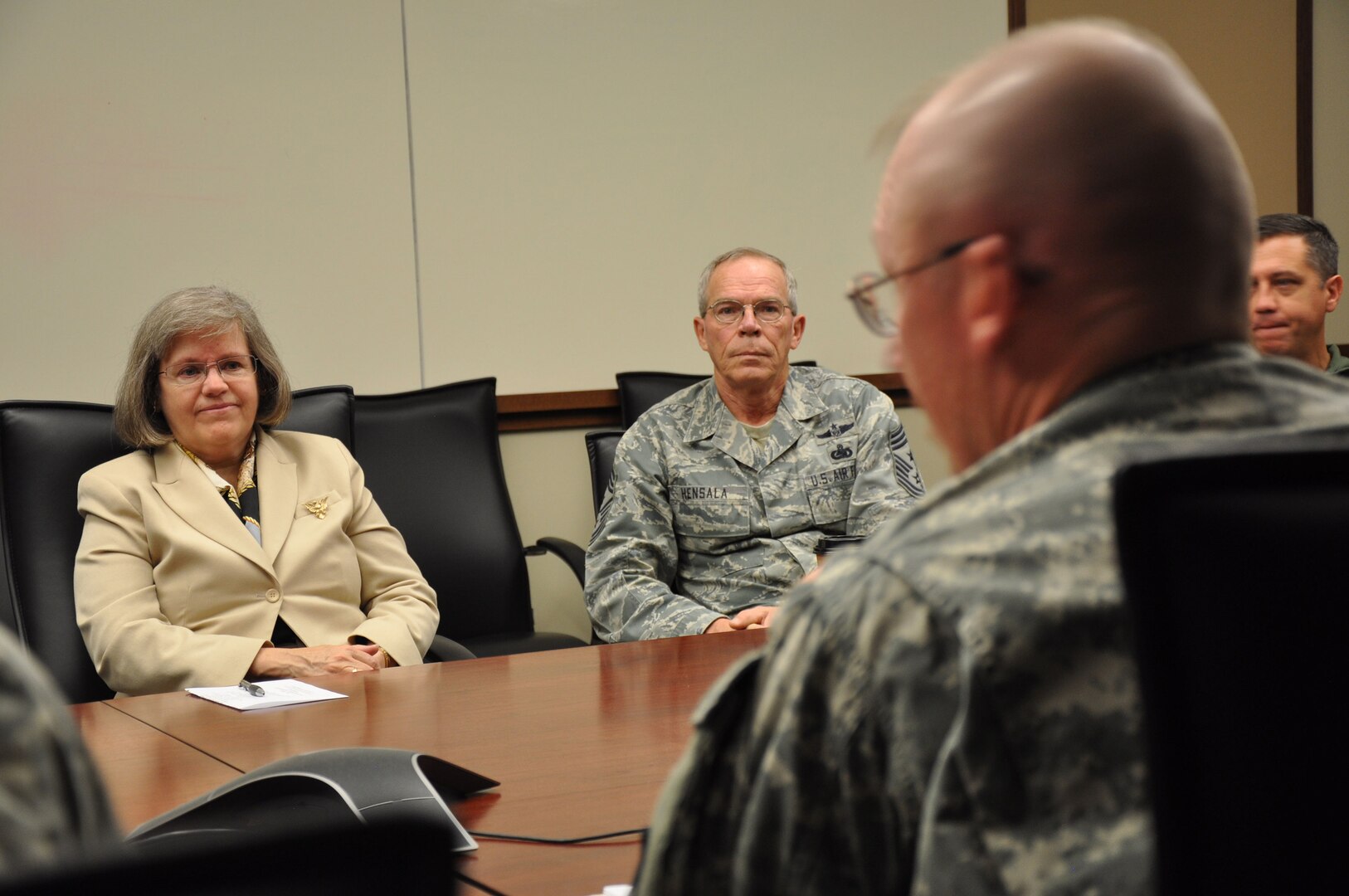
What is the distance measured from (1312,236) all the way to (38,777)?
11.5 feet

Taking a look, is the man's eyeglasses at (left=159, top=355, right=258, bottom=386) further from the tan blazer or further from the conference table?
the conference table

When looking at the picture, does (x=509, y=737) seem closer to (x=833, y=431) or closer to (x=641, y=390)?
(x=833, y=431)

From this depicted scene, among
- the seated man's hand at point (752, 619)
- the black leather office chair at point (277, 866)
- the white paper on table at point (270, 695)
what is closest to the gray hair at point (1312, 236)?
the seated man's hand at point (752, 619)

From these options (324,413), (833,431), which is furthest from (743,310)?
(324,413)

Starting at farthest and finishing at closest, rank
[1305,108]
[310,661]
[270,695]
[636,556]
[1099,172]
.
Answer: [1305,108] < [636,556] < [310,661] < [270,695] < [1099,172]

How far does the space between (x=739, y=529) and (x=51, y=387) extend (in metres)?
1.76

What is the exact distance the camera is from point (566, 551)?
320 cm

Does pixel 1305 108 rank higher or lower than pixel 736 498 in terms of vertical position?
higher

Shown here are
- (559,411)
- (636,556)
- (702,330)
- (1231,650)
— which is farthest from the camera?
(559,411)

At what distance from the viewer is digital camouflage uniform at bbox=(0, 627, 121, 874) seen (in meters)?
0.34

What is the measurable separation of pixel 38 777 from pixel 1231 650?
41 cm

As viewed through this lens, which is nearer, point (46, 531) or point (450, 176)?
point (46, 531)

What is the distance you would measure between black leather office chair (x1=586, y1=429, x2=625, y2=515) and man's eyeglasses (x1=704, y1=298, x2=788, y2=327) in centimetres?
39

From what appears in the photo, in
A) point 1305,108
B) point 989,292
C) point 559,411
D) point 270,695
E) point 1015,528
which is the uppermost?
point 1305,108
